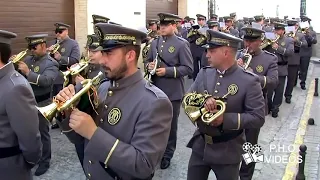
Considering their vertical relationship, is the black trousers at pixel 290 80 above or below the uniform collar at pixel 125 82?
below

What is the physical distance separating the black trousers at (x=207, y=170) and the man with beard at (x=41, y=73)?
274 cm

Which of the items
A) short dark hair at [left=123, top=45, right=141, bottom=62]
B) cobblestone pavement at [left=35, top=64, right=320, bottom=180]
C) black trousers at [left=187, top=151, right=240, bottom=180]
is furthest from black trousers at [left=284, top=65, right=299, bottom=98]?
short dark hair at [left=123, top=45, right=141, bottom=62]

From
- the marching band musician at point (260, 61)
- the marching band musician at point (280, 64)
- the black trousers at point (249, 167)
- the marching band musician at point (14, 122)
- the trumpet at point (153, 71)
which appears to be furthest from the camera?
the marching band musician at point (280, 64)

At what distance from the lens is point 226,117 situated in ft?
12.8

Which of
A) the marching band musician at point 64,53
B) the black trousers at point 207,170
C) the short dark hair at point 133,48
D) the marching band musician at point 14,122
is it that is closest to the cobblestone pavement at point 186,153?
the marching band musician at point 64,53

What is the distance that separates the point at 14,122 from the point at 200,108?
164 centimetres

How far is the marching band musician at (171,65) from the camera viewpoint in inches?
247

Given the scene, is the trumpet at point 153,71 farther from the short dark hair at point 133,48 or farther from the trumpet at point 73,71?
the short dark hair at point 133,48

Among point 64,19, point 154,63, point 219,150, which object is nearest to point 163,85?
point 154,63

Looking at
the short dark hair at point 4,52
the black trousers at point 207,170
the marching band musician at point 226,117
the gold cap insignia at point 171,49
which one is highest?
the short dark hair at point 4,52

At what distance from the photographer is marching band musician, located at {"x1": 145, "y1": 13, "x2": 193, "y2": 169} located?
626 centimetres

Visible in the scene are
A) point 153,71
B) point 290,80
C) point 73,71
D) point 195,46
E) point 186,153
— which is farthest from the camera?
point 195,46

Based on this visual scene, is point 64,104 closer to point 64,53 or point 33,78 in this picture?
point 33,78

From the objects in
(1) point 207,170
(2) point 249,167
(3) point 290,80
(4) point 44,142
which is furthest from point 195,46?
(1) point 207,170
